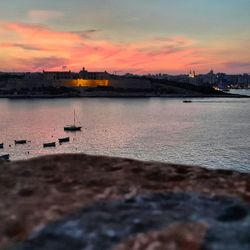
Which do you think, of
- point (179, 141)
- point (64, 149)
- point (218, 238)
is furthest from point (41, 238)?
point (179, 141)

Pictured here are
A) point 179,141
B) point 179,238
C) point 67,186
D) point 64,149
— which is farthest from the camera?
point 179,141

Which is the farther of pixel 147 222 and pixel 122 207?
pixel 122 207

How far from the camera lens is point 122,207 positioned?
4156 millimetres

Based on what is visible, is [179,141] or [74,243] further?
[179,141]

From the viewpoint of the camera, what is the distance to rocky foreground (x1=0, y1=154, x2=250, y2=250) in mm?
3660

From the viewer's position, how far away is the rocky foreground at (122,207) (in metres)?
3.66

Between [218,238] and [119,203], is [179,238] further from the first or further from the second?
[119,203]

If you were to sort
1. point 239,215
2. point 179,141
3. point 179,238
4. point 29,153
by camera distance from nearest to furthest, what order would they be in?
point 179,238 < point 239,215 < point 29,153 < point 179,141

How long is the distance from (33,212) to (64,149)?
67.4 meters

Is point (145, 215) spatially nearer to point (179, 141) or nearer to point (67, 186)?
point (67, 186)

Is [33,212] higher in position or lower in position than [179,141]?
higher

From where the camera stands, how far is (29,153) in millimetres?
66000

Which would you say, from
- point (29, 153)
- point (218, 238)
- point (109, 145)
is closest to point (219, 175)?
point (218, 238)

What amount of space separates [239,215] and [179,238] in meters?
0.64
